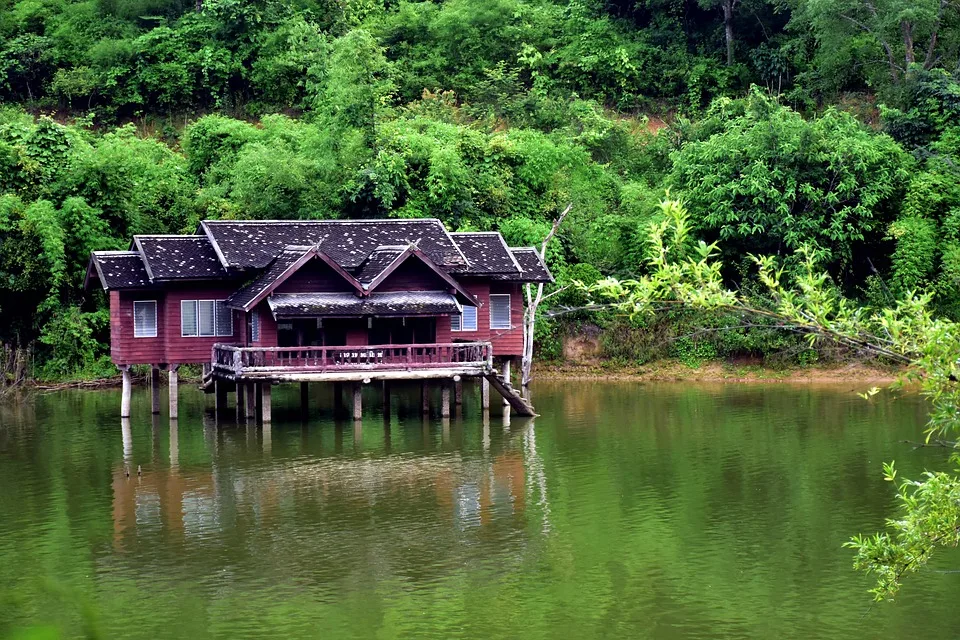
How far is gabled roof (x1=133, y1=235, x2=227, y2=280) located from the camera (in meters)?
31.4

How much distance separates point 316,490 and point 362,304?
24.6 ft

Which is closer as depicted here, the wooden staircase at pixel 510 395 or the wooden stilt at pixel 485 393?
the wooden staircase at pixel 510 395

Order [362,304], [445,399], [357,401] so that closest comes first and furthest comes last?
1. [362,304]
2. [357,401]
3. [445,399]

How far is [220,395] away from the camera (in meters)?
33.2

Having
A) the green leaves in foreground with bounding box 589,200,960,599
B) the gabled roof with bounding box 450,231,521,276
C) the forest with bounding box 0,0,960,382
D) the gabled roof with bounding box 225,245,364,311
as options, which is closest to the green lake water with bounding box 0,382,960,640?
the gabled roof with bounding box 225,245,364,311

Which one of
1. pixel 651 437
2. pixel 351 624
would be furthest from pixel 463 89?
pixel 351 624

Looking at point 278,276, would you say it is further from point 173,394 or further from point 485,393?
point 485,393

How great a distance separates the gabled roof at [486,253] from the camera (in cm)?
3338

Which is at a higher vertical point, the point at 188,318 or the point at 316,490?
the point at 188,318

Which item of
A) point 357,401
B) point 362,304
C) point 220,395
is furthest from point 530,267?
point 220,395

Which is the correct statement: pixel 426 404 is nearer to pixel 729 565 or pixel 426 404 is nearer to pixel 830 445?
pixel 830 445

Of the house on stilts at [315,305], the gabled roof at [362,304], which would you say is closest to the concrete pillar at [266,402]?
the house on stilts at [315,305]

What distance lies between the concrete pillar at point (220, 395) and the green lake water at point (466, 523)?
0.45 m

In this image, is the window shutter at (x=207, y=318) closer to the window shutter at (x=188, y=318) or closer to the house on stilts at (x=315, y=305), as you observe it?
the house on stilts at (x=315, y=305)
